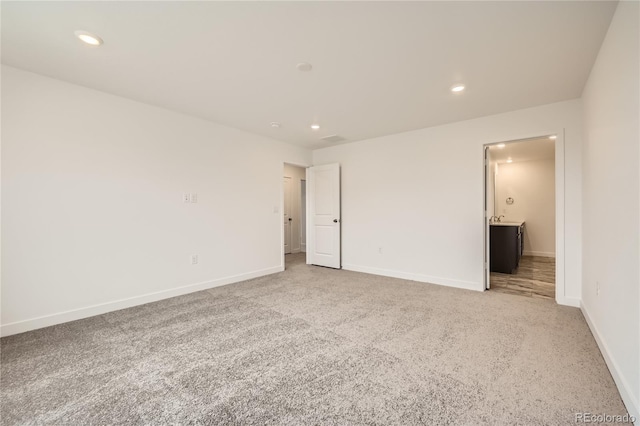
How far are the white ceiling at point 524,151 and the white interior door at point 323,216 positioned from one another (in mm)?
3016

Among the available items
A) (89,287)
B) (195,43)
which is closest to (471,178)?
(195,43)

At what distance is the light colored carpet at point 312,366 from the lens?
1.55 meters

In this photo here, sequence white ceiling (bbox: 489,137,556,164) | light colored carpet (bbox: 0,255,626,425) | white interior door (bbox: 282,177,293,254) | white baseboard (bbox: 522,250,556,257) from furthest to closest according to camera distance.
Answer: white interior door (bbox: 282,177,293,254)
white baseboard (bbox: 522,250,556,257)
white ceiling (bbox: 489,137,556,164)
light colored carpet (bbox: 0,255,626,425)

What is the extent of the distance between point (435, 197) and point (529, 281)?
81.6 inches

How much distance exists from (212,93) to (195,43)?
95cm

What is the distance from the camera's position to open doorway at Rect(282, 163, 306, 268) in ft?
24.5

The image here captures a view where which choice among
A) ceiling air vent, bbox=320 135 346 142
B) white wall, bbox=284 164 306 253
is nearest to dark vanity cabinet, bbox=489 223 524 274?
ceiling air vent, bbox=320 135 346 142

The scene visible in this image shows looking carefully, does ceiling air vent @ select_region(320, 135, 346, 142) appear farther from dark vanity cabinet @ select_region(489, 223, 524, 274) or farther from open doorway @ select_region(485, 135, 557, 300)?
dark vanity cabinet @ select_region(489, 223, 524, 274)

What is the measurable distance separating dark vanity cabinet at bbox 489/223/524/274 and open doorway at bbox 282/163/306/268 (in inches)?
172

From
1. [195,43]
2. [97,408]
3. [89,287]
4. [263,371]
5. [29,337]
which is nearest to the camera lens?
[97,408]

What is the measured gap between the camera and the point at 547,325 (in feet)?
8.83

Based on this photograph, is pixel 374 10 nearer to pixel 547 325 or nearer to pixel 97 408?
pixel 97 408

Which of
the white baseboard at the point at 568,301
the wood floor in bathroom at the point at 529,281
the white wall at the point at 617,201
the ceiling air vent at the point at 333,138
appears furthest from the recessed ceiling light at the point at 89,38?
the white baseboard at the point at 568,301

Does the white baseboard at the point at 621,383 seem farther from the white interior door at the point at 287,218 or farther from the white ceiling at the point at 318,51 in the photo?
the white interior door at the point at 287,218
